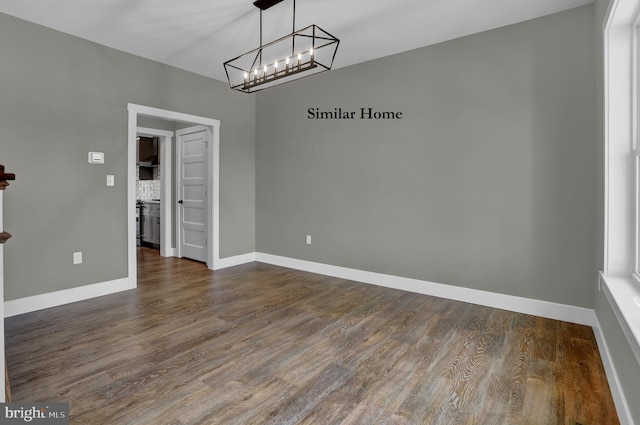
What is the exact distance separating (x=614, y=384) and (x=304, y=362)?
177 centimetres

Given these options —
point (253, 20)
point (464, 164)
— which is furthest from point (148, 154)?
point (464, 164)

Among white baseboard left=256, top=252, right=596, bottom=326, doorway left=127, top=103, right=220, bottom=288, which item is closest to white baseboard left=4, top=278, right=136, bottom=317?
doorway left=127, top=103, right=220, bottom=288

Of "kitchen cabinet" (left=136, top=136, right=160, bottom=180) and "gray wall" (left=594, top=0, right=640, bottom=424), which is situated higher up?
"kitchen cabinet" (left=136, top=136, right=160, bottom=180)

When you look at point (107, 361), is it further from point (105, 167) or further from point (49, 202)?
point (105, 167)

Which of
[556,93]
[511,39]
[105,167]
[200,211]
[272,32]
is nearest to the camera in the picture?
[556,93]

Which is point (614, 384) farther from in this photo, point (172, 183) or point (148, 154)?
point (148, 154)

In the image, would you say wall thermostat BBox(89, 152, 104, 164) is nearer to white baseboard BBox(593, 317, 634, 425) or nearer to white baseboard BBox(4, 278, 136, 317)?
white baseboard BBox(4, 278, 136, 317)

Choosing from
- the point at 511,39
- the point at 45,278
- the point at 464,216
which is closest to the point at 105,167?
the point at 45,278

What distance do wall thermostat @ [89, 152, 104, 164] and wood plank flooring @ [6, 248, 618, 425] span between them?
147cm

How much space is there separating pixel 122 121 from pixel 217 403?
332 cm

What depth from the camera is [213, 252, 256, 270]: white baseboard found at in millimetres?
4918

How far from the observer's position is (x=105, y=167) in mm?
3717

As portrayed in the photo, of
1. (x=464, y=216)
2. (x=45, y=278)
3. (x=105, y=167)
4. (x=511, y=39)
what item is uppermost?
(x=511, y=39)

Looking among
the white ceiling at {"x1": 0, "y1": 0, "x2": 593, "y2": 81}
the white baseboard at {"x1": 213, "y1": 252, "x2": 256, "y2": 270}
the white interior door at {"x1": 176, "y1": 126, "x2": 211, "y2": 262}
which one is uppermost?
the white ceiling at {"x1": 0, "y1": 0, "x2": 593, "y2": 81}
